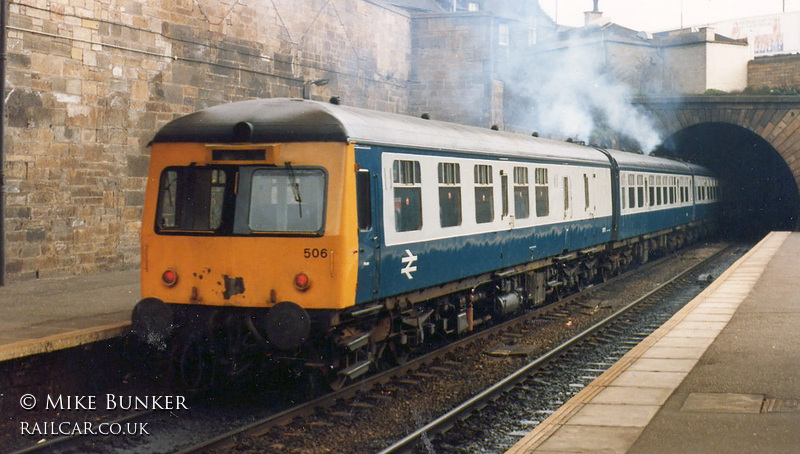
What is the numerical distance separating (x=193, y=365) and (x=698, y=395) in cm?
474

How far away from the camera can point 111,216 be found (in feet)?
54.2

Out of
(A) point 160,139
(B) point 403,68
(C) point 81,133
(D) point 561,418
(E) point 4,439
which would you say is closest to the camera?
(D) point 561,418

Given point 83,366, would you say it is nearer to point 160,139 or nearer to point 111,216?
point 160,139

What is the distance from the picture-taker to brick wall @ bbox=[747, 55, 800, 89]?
3953 cm

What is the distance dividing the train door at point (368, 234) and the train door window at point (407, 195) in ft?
1.55

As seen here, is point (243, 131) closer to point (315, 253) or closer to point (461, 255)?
point (315, 253)

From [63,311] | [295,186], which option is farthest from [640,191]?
[295,186]

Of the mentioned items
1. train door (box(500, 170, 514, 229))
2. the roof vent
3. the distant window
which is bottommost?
train door (box(500, 170, 514, 229))

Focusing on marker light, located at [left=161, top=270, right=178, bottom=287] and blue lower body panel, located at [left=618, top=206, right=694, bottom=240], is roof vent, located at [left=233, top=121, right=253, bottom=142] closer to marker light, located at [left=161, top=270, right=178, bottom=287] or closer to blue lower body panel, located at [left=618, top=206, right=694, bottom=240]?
marker light, located at [left=161, top=270, right=178, bottom=287]

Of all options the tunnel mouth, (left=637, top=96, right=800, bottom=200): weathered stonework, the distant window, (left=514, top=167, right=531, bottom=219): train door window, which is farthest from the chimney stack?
(left=514, top=167, right=531, bottom=219): train door window

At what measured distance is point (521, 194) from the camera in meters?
12.7

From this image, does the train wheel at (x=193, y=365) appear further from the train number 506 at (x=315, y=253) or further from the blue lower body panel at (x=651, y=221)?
the blue lower body panel at (x=651, y=221)

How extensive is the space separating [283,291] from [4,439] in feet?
8.93

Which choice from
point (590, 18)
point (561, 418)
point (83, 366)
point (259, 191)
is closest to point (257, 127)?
point (259, 191)
